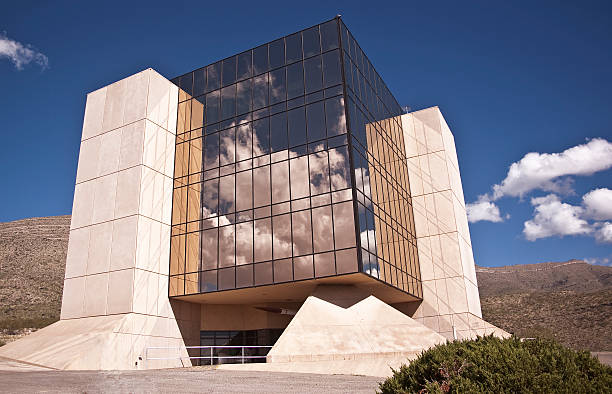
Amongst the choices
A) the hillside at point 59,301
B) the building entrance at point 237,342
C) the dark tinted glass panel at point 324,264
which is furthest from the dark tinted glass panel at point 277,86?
the hillside at point 59,301

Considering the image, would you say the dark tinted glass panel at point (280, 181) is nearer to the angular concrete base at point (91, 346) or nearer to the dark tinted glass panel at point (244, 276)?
the dark tinted glass panel at point (244, 276)

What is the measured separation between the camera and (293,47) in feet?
116

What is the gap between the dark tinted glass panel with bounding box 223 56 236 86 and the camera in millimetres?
37438

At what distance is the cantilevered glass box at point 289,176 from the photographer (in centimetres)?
3052

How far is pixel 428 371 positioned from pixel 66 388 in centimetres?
1112

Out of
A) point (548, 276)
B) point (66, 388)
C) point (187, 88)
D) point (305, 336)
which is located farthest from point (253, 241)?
point (548, 276)

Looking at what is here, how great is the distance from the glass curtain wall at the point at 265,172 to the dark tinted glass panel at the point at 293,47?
0.25ft

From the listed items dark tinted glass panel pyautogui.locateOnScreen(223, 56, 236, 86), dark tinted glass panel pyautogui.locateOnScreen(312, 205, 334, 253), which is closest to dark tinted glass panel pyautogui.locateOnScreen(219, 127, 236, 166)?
dark tinted glass panel pyautogui.locateOnScreen(223, 56, 236, 86)

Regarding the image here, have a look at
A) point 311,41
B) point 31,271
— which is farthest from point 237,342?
point 31,271

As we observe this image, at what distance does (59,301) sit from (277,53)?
148 feet

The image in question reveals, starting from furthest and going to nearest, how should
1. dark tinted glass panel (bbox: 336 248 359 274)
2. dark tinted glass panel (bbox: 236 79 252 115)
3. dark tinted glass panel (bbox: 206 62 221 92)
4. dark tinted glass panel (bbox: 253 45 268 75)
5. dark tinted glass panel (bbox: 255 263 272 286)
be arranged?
dark tinted glass panel (bbox: 206 62 221 92) → dark tinted glass panel (bbox: 253 45 268 75) → dark tinted glass panel (bbox: 236 79 252 115) → dark tinted glass panel (bbox: 255 263 272 286) → dark tinted glass panel (bbox: 336 248 359 274)

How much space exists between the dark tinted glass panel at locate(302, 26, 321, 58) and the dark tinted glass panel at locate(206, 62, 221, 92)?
726 cm

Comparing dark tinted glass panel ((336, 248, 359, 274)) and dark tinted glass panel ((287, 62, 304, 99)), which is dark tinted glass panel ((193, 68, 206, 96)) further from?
dark tinted glass panel ((336, 248, 359, 274))

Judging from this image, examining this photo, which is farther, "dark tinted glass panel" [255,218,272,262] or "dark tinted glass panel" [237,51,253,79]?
"dark tinted glass panel" [237,51,253,79]
